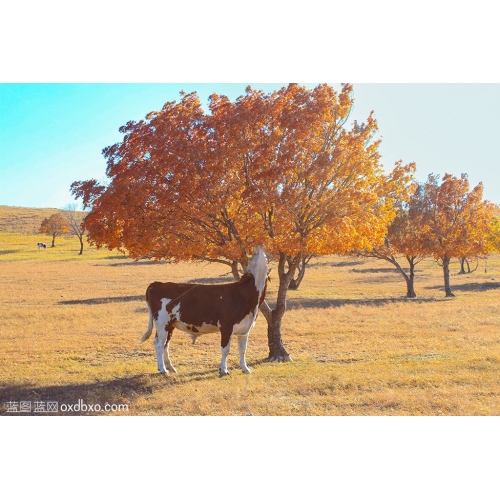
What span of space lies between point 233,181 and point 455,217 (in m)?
15.8

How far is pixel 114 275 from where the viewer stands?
21.0 metres

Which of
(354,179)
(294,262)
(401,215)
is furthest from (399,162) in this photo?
(401,215)

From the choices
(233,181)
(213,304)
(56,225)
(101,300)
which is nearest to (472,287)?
(101,300)

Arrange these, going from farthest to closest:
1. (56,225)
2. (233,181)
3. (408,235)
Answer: (408,235)
(56,225)
(233,181)

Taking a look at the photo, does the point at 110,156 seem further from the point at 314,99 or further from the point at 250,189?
the point at 314,99

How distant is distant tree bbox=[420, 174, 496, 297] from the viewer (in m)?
21.9

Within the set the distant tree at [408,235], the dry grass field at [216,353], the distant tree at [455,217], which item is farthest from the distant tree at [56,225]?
the distant tree at [455,217]

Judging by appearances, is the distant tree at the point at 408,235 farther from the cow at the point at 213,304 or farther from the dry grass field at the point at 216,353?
the cow at the point at 213,304

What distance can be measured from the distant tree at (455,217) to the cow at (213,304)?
1517 cm

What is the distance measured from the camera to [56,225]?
1862 cm

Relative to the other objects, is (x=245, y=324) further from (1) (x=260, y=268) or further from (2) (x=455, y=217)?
(2) (x=455, y=217)

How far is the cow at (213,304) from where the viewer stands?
9.48m

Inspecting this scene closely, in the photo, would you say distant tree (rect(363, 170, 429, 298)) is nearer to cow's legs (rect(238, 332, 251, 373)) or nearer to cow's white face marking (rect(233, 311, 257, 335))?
cow's legs (rect(238, 332, 251, 373))

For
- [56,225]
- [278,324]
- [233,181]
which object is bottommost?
[278,324]
